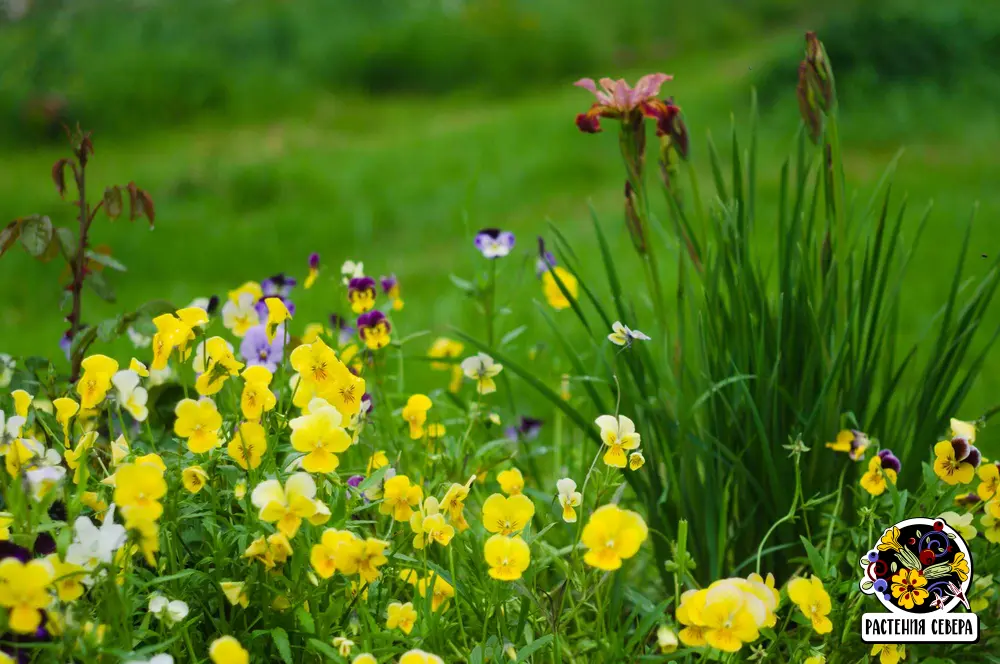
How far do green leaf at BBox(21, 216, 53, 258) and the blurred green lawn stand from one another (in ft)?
5.11

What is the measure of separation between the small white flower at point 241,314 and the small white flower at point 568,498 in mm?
704

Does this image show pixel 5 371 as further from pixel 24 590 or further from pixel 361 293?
pixel 24 590

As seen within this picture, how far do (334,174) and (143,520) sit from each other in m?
4.48

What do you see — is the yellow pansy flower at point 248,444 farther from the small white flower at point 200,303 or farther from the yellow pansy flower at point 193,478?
the small white flower at point 200,303

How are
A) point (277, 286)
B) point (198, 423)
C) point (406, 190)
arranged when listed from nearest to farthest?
point (198, 423) → point (277, 286) → point (406, 190)

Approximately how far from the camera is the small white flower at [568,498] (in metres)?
1.03

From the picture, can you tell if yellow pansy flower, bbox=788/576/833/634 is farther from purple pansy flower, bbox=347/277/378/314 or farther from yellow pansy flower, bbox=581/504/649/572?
purple pansy flower, bbox=347/277/378/314

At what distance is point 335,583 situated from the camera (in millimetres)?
1143

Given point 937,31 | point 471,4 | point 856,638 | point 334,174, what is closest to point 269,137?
point 334,174

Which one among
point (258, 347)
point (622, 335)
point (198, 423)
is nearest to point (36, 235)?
point (258, 347)

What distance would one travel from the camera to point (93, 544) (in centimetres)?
92

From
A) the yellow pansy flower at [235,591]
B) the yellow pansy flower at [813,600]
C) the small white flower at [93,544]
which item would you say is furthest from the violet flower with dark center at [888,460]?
the small white flower at [93,544]

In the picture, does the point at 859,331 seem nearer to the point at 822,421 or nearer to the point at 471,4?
the point at 822,421

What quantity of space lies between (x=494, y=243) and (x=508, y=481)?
24.8 inches
